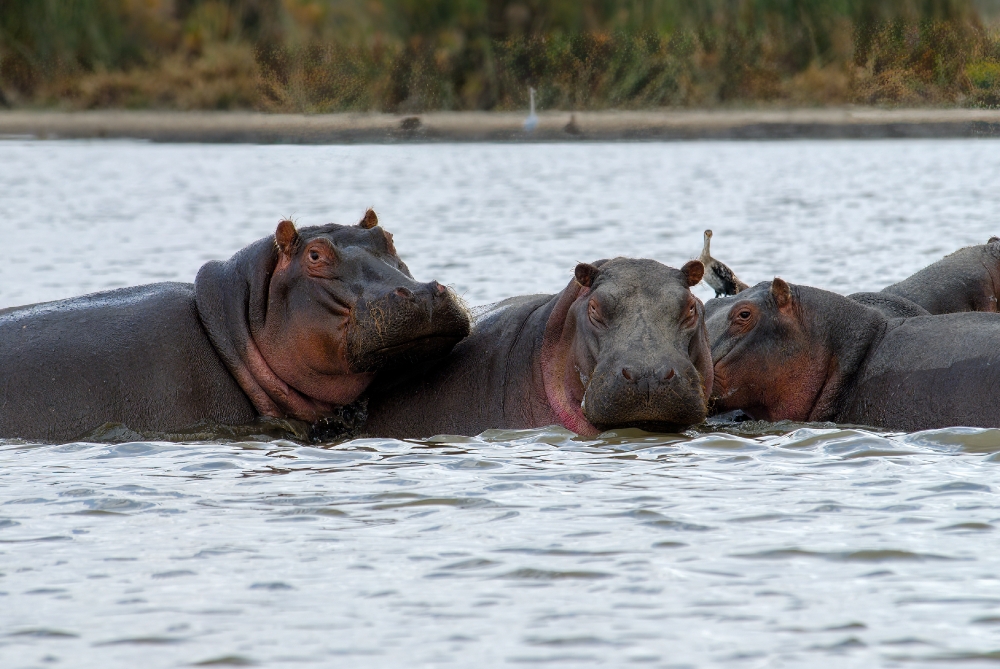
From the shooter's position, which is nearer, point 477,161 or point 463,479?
point 463,479

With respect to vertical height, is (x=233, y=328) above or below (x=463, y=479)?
above

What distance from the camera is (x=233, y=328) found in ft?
23.8

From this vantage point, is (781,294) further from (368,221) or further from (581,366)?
(368,221)

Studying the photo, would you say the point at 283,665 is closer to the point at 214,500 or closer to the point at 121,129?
the point at 214,500

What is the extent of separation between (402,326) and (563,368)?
0.78 meters

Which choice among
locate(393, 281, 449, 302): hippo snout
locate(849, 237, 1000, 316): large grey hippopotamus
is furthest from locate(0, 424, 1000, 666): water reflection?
locate(849, 237, 1000, 316): large grey hippopotamus

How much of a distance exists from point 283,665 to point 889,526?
2.31m

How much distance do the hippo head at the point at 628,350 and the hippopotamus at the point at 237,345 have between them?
1.69ft

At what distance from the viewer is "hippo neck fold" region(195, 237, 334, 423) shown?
23.8 ft

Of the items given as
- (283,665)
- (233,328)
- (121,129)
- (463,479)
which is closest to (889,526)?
(463,479)

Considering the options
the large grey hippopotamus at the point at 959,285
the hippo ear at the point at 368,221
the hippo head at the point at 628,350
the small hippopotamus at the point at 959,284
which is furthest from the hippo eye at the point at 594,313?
the small hippopotamus at the point at 959,284

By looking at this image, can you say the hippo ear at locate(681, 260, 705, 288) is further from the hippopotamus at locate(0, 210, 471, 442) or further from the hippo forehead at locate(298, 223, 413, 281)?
the hippo forehead at locate(298, 223, 413, 281)

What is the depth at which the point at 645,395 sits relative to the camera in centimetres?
643

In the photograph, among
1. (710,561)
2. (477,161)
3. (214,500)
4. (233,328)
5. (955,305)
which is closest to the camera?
(710,561)
